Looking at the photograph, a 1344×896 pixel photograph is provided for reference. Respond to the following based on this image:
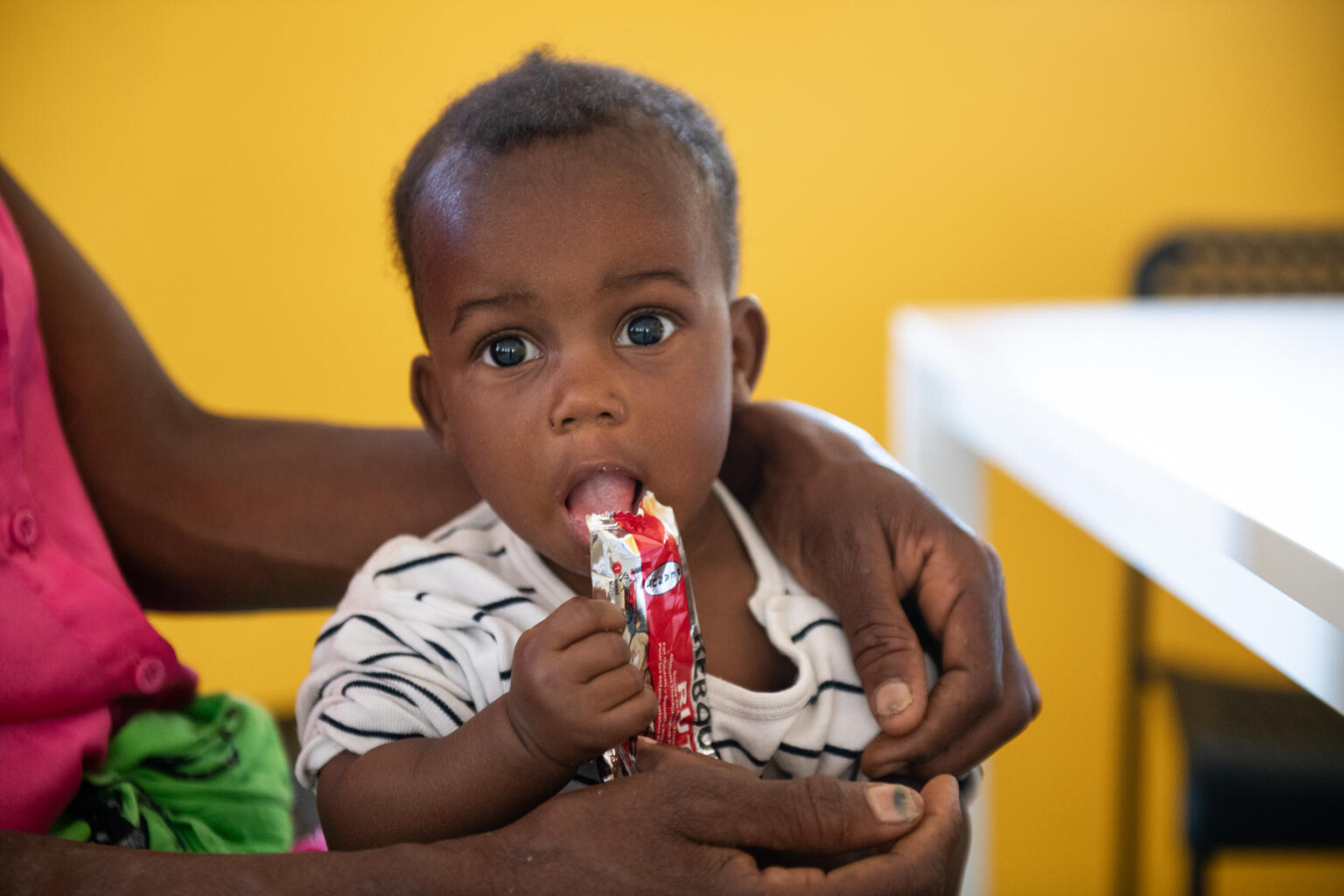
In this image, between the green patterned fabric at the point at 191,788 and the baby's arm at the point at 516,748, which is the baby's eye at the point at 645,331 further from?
the green patterned fabric at the point at 191,788

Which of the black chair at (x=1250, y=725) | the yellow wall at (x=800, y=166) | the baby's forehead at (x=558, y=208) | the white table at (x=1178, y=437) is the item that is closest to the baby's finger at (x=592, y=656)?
the baby's forehead at (x=558, y=208)

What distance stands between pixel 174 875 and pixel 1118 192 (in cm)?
201

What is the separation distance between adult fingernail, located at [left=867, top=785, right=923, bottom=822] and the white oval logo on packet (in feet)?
0.45

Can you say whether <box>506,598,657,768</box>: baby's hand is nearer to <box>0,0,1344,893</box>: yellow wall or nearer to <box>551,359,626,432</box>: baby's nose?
<box>551,359,626,432</box>: baby's nose

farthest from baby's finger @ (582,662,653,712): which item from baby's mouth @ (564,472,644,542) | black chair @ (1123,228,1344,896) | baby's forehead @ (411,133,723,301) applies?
black chair @ (1123,228,1344,896)

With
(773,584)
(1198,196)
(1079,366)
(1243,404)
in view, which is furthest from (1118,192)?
(773,584)

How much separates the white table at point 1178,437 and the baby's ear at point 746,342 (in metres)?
0.23

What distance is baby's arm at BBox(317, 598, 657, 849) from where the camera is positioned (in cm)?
56

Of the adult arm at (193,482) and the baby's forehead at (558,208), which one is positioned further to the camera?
the adult arm at (193,482)

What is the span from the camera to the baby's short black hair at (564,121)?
688 mm

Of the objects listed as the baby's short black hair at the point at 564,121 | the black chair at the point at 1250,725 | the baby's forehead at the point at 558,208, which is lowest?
the black chair at the point at 1250,725

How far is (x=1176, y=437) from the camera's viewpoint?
31.4 inches

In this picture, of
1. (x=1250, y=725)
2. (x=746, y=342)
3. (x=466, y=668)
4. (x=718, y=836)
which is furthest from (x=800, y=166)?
(x=718, y=836)

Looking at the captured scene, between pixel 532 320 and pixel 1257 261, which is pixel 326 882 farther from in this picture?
pixel 1257 261
